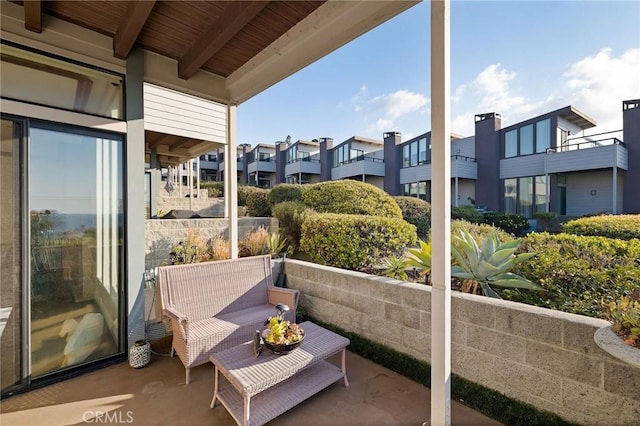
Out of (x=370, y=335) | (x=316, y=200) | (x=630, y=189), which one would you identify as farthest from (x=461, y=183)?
(x=370, y=335)

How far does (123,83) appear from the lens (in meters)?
3.08

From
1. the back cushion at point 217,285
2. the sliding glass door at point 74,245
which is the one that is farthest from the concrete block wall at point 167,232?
the back cushion at point 217,285

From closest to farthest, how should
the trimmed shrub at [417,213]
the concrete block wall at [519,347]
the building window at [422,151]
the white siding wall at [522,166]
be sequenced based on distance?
the concrete block wall at [519,347], the trimmed shrub at [417,213], the white siding wall at [522,166], the building window at [422,151]

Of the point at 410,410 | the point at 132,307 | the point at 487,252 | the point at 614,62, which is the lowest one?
the point at 410,410

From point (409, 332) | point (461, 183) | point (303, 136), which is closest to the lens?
point (409, 332)

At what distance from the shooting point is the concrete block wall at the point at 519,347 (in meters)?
1.83

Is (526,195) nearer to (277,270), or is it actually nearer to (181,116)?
(277,270)

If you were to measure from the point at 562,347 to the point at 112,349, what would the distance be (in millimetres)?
4088

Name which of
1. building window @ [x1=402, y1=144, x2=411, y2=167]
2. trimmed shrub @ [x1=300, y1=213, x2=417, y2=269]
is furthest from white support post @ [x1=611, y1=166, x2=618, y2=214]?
trimmed shrub @ [x1=300, y1=213, x2=417, y2=269]

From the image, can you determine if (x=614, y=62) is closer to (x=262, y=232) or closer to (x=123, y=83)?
(x=262, y=232)

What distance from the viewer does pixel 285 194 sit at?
9055 millimetres

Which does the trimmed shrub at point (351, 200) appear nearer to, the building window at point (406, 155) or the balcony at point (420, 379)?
the balcony at point (420, 379)

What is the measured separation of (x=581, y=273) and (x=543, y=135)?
14947mm

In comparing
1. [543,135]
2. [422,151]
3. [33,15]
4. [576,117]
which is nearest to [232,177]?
[33,15]
